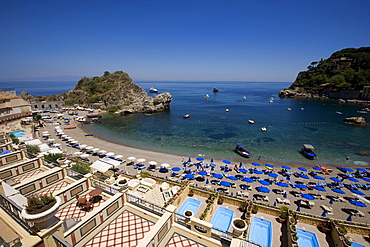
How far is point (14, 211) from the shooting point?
5.96 m

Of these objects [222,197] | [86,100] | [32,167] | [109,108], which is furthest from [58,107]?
[222,197]

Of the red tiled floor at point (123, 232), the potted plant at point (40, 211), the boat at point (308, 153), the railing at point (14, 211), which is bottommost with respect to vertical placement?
the boat at point (308, 153)

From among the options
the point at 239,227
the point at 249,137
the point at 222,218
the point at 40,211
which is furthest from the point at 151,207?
the point at 249,137

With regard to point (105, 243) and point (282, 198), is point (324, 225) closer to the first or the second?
point (282, 198)

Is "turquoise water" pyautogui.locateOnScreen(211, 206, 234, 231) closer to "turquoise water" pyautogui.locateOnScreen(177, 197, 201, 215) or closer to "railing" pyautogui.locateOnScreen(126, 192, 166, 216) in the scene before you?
"turquoise water" pyautogui.locateOnScreen(177, 197, 201, 215)

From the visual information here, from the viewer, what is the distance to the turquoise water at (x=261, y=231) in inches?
436

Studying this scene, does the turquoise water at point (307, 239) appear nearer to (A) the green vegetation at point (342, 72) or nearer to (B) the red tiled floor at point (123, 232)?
(B) the red tiled floor at point (123, 232)

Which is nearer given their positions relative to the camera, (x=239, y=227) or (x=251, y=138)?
(x=239, y=227)

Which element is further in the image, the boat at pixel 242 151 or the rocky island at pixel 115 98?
the rocky island at pixel 115 98

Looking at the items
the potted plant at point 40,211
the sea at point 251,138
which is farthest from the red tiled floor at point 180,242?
the sea at point 251,138

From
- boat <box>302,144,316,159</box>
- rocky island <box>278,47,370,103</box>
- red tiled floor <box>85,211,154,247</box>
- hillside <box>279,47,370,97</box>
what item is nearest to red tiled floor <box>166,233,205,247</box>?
red tiled floor <box>85,211,154,247</box>

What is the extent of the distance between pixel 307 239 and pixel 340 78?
123m

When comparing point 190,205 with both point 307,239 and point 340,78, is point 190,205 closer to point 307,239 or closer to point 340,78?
point 307,239

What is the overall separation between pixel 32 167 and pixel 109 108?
59393 millimetres
